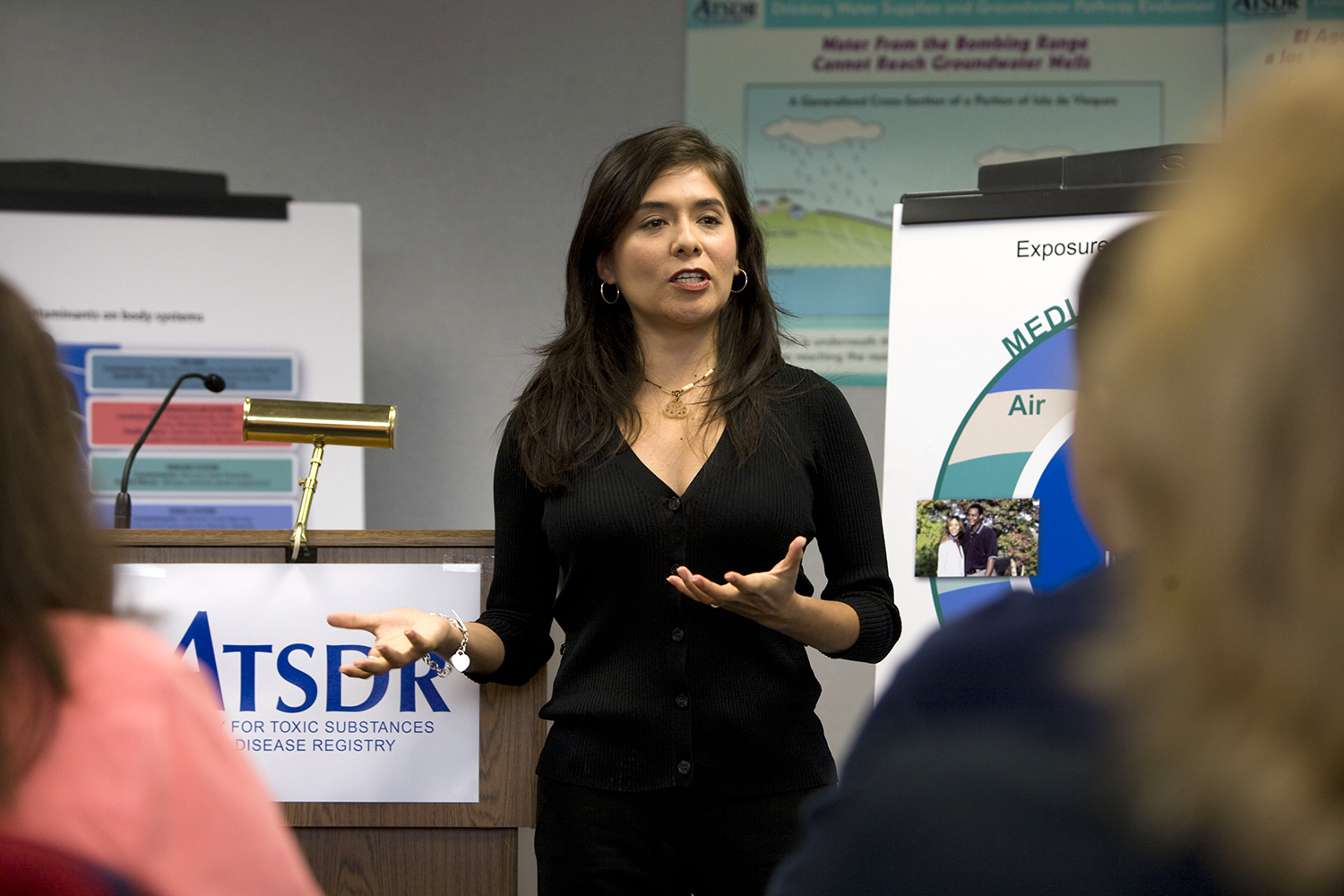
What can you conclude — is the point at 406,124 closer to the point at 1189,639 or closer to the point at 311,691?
the point at 311,691

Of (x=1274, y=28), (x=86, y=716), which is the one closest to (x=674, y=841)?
(x=86, y=716)

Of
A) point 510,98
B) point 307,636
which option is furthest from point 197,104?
point 307,636

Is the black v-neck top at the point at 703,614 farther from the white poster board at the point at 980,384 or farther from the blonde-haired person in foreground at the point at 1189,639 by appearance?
the blonde-haired person in foreground at the point at 1189,639

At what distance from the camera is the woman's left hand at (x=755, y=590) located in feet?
4.32

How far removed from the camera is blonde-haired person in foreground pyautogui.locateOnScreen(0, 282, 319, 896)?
0.62 m

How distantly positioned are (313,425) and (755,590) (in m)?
0.81

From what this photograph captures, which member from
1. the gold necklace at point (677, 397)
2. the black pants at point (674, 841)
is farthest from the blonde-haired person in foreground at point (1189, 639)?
the gold necklace at point (677, 397)

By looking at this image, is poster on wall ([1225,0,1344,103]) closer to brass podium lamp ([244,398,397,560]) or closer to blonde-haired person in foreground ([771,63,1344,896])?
brass podium lamp ([244,398,397,560])

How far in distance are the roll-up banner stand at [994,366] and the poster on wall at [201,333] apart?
1.79m

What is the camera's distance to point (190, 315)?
3.43 meters

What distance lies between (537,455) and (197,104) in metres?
2.90

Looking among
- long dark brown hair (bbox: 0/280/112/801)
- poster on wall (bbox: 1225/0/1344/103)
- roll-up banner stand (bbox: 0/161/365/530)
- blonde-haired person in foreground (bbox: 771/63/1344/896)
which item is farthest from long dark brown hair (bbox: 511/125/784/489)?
poster on wall (bbox: 1225/0/1344/103)

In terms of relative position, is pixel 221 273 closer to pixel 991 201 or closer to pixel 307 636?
pixel 307 636

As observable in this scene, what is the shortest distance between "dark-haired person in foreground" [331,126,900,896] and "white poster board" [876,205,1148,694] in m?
0.58
